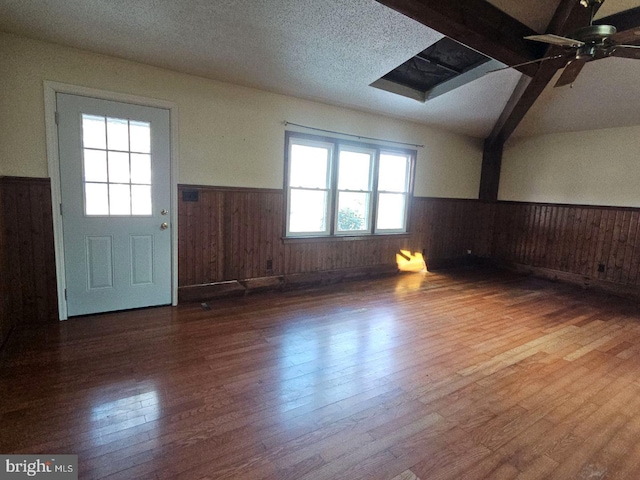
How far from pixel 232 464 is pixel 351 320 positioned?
6.73ft

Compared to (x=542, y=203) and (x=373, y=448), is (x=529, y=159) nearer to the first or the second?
(x=542, y=203)

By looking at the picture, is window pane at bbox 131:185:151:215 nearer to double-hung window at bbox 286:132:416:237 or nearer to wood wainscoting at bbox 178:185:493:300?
wood wainscoting at bbox 178:185:493:300

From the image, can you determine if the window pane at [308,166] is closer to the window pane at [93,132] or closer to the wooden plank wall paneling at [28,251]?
the window pane at [93,132]

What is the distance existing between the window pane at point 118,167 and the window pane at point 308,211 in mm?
1955

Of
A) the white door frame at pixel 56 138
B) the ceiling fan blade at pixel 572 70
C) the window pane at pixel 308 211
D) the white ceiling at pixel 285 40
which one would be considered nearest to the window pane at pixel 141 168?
the white door frame at pixel 56 138

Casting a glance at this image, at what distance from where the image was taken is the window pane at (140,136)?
10.7 feet

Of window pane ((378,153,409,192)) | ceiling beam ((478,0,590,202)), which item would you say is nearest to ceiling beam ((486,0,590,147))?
ceiling beam ((478,0,590,202))

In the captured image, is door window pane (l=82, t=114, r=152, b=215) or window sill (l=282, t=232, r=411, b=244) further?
window sill (l=282, t=232, r=411, b=244)

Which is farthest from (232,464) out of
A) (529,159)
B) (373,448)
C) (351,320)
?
(529,159)

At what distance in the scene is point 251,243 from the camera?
419 centimetres

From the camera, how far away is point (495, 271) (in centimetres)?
615

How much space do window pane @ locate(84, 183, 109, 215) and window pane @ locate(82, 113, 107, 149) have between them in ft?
1.23

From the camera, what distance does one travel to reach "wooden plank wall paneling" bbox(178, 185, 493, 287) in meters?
3.76

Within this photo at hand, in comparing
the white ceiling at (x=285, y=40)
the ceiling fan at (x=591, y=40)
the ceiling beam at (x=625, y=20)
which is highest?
the ceiling beam at (x=625, y=20)
